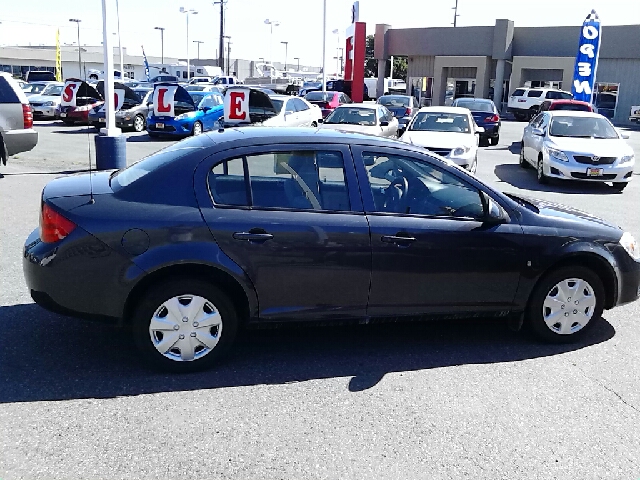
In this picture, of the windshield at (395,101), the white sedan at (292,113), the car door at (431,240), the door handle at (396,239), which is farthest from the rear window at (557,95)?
the door handle at (396,239)

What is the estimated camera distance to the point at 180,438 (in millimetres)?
3627

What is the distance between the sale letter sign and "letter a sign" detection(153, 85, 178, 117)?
14.5ft

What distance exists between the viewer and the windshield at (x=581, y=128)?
14.2 meters

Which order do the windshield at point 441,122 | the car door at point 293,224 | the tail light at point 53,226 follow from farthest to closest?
the windshield at point 441,122
the car door at point 293,224
the tail light at point 53,226

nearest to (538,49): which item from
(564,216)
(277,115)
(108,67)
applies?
(277,115)

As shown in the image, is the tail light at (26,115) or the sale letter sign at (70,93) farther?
the sale letter sign at (70,93)

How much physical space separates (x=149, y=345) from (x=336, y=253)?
1.38 metres

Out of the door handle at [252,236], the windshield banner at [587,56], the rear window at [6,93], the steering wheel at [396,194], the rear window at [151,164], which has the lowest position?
the door handle at [252,236]

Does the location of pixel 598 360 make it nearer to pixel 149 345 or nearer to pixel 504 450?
pixel 504 450

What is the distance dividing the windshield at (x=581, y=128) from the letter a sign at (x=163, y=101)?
11.3m

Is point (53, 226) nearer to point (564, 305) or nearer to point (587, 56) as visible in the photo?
point (564, 305)

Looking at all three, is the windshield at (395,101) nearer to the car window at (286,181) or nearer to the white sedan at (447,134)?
the white sedan at (447,134)

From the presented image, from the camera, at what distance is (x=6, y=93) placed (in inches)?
456

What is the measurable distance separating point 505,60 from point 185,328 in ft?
139
